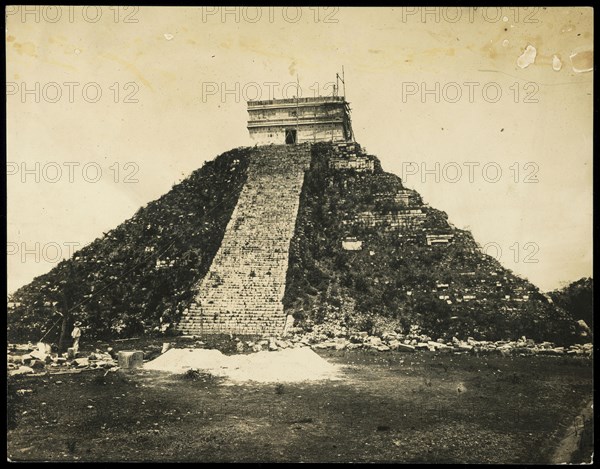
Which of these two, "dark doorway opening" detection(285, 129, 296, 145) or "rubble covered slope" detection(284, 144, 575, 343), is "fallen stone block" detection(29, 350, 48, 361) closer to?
"rubble covered slope" detection(284, 144, 575, 343)

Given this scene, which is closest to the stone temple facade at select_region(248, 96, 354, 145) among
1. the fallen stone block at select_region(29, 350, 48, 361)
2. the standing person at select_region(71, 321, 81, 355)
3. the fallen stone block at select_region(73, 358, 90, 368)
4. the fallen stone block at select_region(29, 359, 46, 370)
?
the standing person at select_region(71, 321, 81, 355)

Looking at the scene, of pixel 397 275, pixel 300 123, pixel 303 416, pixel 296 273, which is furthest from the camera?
pixel 300 123

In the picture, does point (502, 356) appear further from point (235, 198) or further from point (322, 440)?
point (235, 198)

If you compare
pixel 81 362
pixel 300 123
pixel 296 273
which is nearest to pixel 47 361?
pixel 81 362

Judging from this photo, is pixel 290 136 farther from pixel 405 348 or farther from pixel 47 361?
pixel 47 361

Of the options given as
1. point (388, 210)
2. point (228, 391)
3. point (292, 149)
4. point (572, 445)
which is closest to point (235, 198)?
point (292, 149)

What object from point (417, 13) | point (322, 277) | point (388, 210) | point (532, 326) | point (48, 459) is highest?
point (417, 13)
